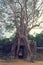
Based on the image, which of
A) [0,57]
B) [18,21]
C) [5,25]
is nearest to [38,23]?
[18,21]

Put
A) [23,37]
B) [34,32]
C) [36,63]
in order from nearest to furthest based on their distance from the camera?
[36,63], [23,37], [34,32]

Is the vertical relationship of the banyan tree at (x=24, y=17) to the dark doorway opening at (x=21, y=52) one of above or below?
above

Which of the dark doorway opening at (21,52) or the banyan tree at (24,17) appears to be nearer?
the banyan tree at (24,17)

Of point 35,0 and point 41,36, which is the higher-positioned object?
point 35,0

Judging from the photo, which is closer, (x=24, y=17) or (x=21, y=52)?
(x=24, y=17)

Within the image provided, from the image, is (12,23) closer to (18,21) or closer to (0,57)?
(18,21)

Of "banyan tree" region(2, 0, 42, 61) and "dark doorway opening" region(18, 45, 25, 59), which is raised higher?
"banyan tree" region(2, 0, 42, 61)

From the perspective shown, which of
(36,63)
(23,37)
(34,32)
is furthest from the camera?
(34,32)

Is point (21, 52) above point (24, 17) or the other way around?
the other way around

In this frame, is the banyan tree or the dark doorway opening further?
the dark doorway opening

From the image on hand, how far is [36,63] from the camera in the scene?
1245 centimetres

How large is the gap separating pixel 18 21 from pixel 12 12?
0.73 meters

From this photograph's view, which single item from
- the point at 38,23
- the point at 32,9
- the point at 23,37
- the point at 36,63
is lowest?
the point at 36,63

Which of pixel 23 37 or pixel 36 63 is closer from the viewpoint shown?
pixel 36 63
